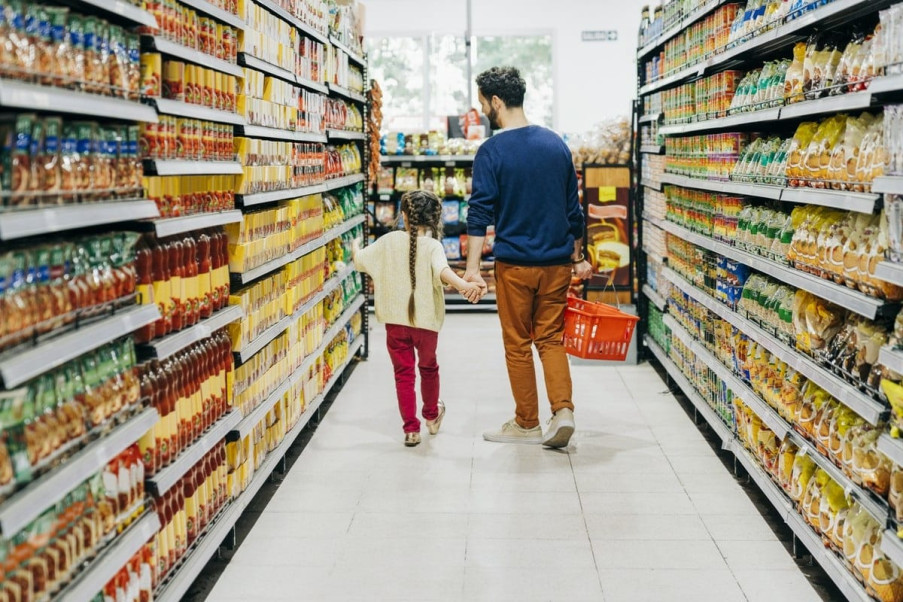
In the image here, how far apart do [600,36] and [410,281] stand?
946 centimetres

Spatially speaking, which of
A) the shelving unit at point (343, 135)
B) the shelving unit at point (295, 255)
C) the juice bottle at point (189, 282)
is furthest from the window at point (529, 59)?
the juice bottle at point (189, 282)

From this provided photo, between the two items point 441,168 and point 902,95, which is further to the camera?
point 441,168

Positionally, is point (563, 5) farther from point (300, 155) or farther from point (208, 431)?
point (208, 431)

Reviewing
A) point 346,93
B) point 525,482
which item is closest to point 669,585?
point 525,482

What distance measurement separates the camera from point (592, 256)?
7.68 m

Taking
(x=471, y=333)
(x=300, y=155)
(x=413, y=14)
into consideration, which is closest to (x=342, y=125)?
(x=300, y=155)

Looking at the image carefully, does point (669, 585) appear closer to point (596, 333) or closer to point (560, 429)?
point (560, 429)

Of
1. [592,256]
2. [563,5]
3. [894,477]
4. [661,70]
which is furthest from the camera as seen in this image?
[563,5]

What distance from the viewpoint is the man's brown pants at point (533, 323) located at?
508 centimetres

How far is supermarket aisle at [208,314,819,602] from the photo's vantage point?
344 cm

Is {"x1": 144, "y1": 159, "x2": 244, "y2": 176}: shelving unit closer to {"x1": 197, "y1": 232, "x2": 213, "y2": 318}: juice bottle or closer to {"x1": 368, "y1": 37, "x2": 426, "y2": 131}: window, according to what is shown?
{"x1": 197, "y1": 232, "x2": 213, "y2": 318}: juice bottle

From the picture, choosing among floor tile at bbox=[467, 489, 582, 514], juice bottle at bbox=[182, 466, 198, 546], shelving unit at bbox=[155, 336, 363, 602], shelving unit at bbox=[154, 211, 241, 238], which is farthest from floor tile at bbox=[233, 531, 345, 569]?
shelving unit at bbox=[154, 211, 241, 238]

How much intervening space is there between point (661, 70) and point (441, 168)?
362cm

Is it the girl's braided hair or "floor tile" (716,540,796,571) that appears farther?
the girl's braided hair
